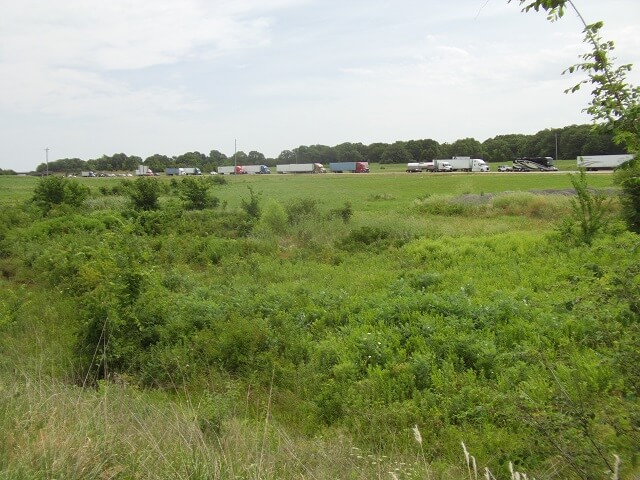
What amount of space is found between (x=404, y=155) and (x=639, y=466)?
381ft

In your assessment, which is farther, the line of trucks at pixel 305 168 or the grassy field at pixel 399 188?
the line of trucks at pixel 305 168

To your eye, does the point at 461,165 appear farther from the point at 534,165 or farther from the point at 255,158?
the point at 255,158

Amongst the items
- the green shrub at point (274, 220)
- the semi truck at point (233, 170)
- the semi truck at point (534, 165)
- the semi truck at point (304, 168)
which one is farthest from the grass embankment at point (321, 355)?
the semi truck at point (233, 170)

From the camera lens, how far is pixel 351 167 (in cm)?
9838

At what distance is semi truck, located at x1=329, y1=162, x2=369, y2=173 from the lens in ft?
A: 315

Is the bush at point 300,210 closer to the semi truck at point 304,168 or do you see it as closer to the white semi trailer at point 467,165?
the white semi trailer at point 467,165

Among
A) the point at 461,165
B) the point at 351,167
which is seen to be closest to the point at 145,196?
the point at 461,165

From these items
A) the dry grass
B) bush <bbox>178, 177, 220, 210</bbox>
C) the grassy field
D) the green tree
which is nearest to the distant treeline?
the green tree

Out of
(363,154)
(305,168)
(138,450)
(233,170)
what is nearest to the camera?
(138,450)

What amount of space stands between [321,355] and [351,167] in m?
90.7

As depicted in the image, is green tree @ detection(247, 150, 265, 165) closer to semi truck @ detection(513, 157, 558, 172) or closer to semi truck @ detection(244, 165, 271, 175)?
semi truck @ detection(244, 165, 271, 175)

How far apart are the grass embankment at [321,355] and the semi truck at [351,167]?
7675cm

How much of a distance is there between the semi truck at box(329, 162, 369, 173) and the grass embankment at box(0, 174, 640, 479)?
252 feet

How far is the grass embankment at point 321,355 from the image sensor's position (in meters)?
4.13
